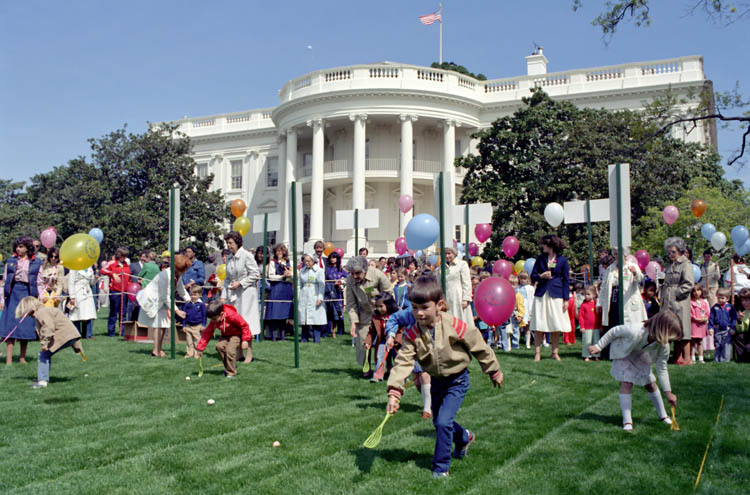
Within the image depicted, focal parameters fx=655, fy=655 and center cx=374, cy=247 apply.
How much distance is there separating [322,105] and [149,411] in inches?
1398

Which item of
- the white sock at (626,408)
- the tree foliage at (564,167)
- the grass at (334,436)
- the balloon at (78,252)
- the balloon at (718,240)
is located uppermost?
the tree foliage at (564,167)

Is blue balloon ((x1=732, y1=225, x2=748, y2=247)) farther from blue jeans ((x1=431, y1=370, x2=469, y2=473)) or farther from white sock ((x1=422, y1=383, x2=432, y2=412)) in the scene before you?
blue jeans ((x1=431, y1=370, x2=469, y2=473))

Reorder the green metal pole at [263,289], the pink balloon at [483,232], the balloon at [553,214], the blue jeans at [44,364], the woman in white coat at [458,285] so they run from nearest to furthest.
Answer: the blue jeans at [44,364] → the woman in white coat at [458,285] → the green metal pole at [263,289] → the balloon at [553,214] → the pink balloon at [483,232]

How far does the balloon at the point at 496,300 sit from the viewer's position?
8508mm

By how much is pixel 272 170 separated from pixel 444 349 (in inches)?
1805

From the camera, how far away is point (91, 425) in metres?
6.50

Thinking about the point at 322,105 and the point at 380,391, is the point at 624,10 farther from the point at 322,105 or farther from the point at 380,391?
the point at 322,105

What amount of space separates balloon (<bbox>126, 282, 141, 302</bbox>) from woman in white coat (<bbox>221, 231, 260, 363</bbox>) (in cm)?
453

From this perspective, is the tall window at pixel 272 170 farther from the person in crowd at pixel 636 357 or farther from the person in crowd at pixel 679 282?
the person in crowd at pixel 636 357

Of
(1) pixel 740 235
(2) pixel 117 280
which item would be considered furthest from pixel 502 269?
(2) pixel 117 280

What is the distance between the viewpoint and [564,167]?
28359mm

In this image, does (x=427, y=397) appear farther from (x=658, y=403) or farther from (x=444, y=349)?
(x=658, y=403)

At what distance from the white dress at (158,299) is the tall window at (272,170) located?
123ft

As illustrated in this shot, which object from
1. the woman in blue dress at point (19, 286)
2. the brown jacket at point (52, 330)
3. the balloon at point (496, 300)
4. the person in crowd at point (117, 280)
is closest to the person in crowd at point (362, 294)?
the balloon at point (496, 300)
